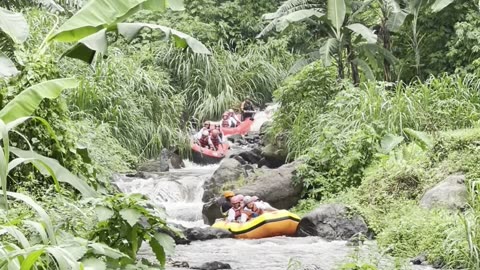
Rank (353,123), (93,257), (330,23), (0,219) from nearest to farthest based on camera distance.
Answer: (93,257), (0,219), (353,123), (330,23)

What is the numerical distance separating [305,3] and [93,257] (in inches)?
468

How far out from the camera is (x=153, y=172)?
14.4 m

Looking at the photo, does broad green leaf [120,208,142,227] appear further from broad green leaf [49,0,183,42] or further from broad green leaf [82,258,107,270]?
broad green leaf [49,0,183,42]

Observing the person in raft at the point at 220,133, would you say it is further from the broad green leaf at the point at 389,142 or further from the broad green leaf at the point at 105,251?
the broad green leaf at the point at 105,251

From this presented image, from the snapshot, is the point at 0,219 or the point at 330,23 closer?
the point at 0,219

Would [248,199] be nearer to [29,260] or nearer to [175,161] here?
[175,161]

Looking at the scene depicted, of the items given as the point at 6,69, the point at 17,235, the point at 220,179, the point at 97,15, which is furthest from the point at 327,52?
the point at 17,235

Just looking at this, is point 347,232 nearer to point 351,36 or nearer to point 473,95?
point 473,95

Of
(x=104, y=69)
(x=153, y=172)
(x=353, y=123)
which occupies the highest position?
(x=104, y=69)

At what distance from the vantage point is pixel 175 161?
1566 cm

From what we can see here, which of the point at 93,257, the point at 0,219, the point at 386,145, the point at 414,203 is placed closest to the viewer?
the point at 93,257

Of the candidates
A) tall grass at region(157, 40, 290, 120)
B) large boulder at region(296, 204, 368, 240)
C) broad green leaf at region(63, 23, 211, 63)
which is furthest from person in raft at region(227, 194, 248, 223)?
tall grass at region(157, 40, 290, 120)

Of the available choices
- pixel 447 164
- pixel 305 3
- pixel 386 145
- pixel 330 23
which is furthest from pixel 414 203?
pixel 305 3

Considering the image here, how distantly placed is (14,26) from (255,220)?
5.45m
